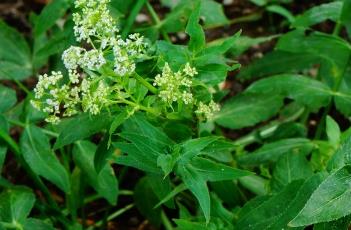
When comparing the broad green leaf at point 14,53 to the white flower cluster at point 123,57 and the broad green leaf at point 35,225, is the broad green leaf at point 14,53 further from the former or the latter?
the white flower cluster at point 123,57

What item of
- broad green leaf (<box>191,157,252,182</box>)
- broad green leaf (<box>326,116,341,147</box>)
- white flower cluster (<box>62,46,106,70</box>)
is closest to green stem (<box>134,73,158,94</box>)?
white flower cluster (<box>62,46,106,70</box>)

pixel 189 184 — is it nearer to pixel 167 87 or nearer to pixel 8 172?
pixel 167 87

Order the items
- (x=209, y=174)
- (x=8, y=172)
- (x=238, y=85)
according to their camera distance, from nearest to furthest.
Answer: (x=209, y=174), (x=8, y=172), (x=238, y=85)

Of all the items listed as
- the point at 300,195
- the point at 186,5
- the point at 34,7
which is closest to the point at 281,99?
the point at 186,5

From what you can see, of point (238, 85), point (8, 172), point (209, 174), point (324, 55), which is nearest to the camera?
point (209, 174)

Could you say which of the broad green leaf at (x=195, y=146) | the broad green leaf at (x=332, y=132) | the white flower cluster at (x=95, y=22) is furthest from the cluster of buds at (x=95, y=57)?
the broad green leaf at (x=332, y=132)

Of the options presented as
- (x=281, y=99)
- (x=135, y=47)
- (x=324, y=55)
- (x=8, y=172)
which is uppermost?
(x=135, y=47)
